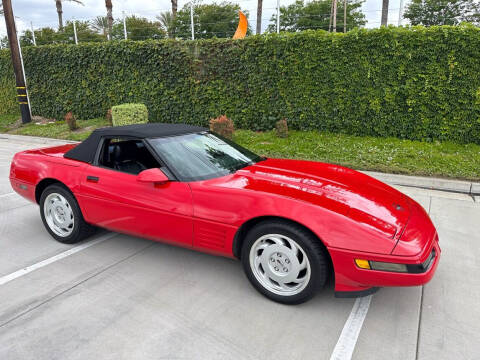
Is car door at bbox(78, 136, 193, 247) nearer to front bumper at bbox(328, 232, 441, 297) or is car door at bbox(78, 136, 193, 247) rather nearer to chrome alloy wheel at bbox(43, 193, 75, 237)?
chrome alloy wheel at bbox(43, 193, 75, 237)

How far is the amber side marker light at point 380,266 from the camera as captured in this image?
228 centimetres

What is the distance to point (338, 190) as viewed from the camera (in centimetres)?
291

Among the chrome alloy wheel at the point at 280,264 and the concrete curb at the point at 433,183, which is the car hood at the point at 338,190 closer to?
the chrome alloy wheel at the point at 280,264

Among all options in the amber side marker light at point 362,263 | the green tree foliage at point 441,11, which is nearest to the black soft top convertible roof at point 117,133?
the amber side marker light at point 362,263

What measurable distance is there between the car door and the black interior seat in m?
0.12

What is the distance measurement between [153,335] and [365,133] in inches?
320

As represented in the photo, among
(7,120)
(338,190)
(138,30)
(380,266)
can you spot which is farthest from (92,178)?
(138,30)

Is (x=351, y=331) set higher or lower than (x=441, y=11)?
lower

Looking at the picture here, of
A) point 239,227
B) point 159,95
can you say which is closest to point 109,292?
point 239,227

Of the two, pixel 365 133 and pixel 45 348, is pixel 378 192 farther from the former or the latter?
pixel 365 133

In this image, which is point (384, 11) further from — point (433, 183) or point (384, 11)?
point (433, 183)

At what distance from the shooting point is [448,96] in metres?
8.09

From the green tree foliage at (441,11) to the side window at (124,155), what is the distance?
34.0 meters

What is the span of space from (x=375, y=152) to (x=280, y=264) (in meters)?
6.02
